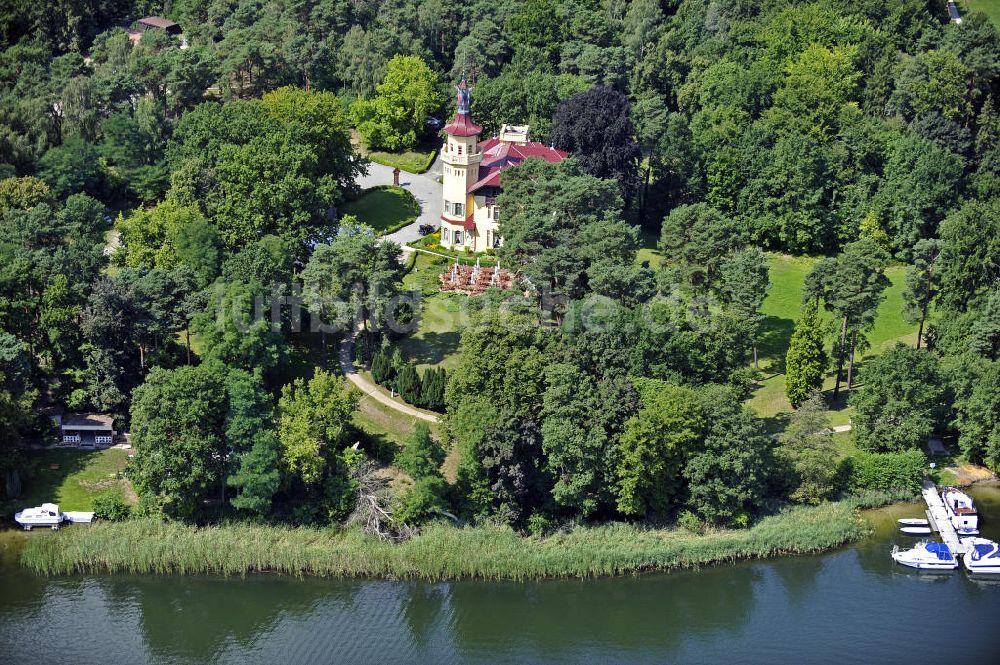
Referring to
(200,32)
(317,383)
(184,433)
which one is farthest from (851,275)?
(200,32)

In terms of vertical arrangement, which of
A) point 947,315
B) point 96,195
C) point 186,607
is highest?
point 96,195

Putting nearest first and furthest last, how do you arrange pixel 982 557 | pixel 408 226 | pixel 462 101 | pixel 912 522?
pixel 982 557 → pixel 912 522 → pixel 462 101 → pixel 408 226

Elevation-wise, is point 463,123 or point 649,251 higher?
point 463,123

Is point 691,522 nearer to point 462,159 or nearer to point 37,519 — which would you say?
point 37,519

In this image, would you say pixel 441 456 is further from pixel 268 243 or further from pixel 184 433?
pixel 268 243

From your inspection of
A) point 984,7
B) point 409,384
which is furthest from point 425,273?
point 984,7
